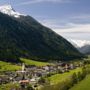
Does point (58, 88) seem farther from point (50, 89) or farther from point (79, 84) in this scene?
point (79, 84)

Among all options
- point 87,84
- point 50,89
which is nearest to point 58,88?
point 50,89

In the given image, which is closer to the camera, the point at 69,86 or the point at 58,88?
the point at 58,88

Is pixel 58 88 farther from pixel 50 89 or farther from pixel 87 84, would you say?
pixel 87 84

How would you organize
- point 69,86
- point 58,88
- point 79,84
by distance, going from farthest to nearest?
point 79,84 < point 69,86 < point 58,88

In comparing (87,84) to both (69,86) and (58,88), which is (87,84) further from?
(58,88)

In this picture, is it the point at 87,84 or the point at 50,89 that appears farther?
the point at 87,84

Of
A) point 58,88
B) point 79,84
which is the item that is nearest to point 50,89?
point 58,88

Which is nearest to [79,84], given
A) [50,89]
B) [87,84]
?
[87,84]

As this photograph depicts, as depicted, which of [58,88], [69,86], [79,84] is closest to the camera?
[58,88]
